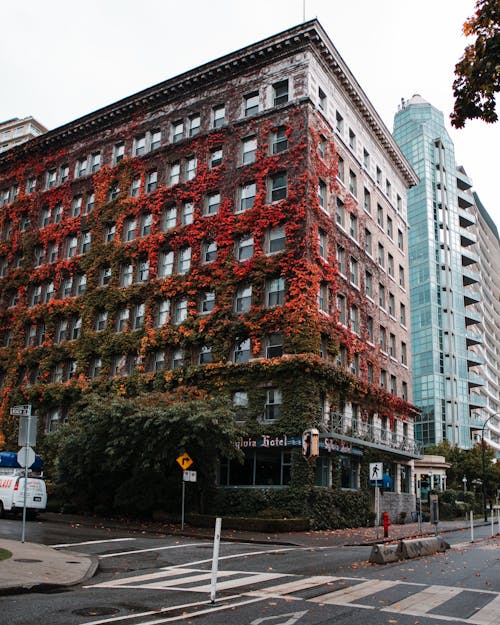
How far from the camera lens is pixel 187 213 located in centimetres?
4059

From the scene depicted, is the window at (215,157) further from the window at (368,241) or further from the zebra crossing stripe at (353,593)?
the zebra crossing stripe at (353,593)

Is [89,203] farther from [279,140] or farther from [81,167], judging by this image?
[279,140]

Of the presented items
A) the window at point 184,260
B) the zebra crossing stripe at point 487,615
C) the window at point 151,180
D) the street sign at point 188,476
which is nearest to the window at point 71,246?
the window at point 151,180

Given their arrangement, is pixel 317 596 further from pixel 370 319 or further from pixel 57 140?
pixel 57 140

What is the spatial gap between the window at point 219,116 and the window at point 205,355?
47.7ft

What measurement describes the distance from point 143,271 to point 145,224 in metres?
3.41

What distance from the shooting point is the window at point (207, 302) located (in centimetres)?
3716

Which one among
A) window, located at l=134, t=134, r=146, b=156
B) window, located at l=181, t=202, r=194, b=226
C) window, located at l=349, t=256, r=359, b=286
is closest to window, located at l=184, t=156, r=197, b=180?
window, located at l=181, t=202, r=194, b=226

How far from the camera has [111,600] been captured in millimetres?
10609

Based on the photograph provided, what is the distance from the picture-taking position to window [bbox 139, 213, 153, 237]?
42312mm

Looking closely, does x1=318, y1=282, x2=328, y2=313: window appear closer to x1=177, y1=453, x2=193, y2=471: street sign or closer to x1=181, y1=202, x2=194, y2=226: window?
x1=181, y1=202, x2=194, y2=226: window

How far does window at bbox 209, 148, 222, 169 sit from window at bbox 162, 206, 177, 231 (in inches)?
145

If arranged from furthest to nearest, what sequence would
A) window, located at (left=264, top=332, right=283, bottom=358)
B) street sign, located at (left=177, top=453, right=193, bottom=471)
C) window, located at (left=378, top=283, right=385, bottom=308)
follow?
1. window, located at (left=378, top=283, right=385, bottom=308)
2. window, located at (left=264, top=332, right=283, bottom=358)
3. street sign, located at (left=177, top=453, right=193, bottom=471)

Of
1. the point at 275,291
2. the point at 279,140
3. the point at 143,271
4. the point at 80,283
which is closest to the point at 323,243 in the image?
the point at 275,291
